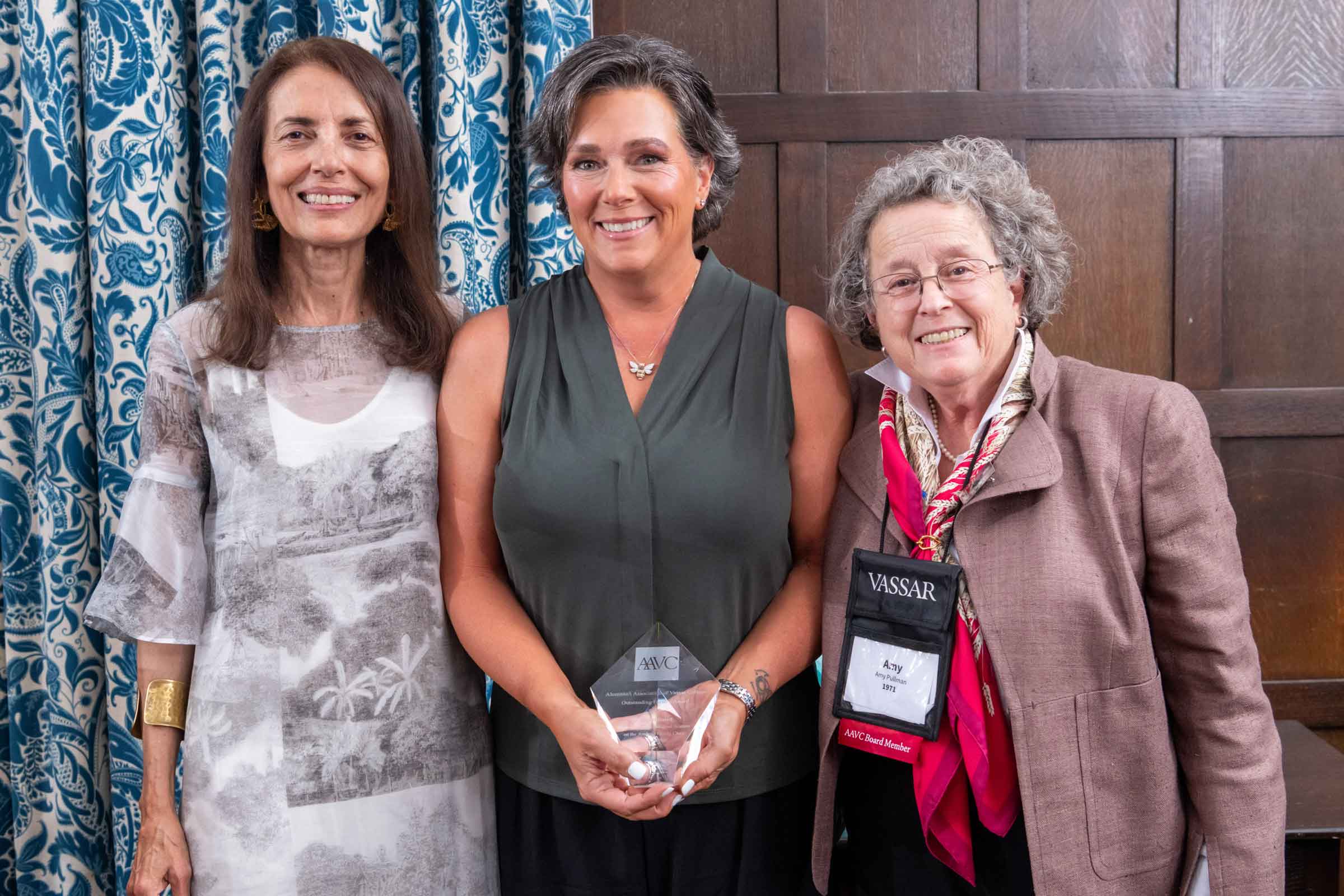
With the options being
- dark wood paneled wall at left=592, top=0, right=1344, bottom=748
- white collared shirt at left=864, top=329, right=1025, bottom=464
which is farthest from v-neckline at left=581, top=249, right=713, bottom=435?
dark wood paneled wall at left=592, top=0, right=1344, bottom=748

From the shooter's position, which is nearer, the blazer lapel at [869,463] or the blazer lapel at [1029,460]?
the blazer lapel at [1029,460]

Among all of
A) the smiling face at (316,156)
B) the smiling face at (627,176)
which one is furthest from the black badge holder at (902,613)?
the smiling face at (316,156)

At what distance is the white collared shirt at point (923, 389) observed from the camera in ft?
4.54

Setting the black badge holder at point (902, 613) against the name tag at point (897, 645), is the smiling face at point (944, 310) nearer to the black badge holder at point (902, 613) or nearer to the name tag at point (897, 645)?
the black badge holder at point (902, 613)

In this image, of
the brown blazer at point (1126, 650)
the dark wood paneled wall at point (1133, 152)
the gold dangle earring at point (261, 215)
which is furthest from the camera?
the dark wood paneled wall at point (1133, 152)

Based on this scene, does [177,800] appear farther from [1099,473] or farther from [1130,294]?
[1130,294]

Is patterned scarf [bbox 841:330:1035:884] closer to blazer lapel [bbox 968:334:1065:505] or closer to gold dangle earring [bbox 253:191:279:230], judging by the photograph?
blazer lapel [bbox 968:334:1065:505]

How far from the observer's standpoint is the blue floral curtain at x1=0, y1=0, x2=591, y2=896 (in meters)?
1.92

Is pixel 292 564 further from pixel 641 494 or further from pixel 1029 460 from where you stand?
pixel 1029 460

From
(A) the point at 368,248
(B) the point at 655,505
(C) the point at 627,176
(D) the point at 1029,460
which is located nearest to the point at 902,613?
(D) the point at 1029,460

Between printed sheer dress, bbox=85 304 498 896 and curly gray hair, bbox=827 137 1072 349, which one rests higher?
curly gray hair, bbox=827 137 1072 349

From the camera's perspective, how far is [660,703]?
1329mm

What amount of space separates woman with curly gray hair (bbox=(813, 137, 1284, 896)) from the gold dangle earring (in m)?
0.90

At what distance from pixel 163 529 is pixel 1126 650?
1.34 metres
